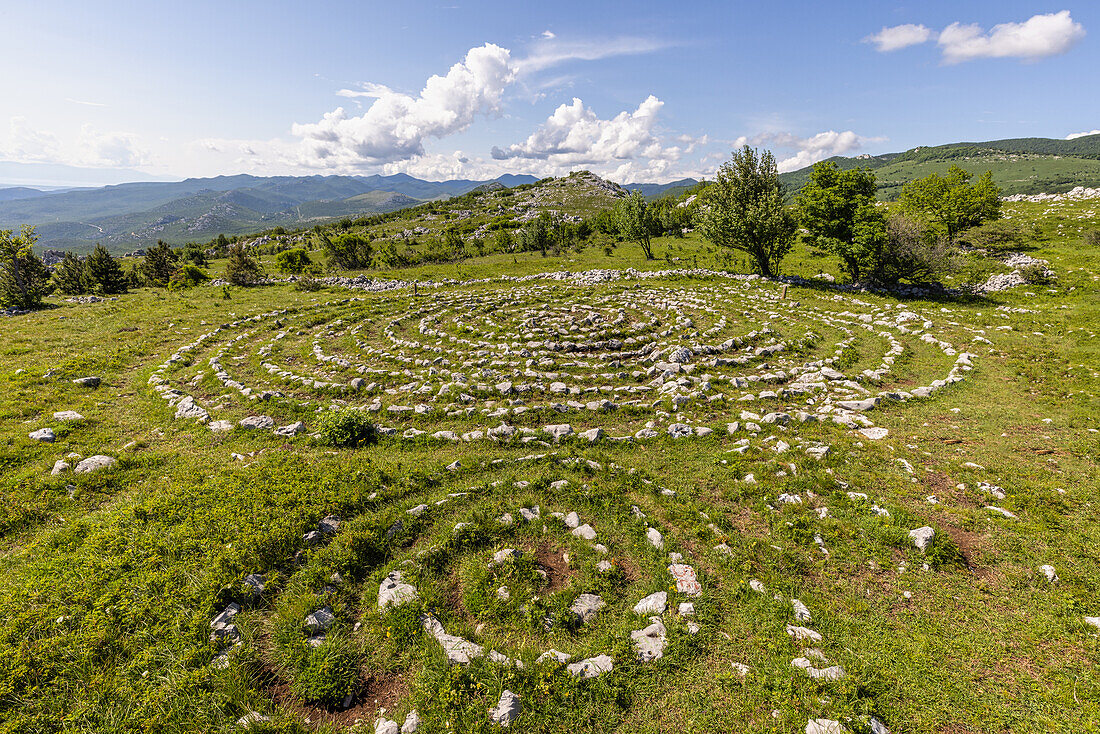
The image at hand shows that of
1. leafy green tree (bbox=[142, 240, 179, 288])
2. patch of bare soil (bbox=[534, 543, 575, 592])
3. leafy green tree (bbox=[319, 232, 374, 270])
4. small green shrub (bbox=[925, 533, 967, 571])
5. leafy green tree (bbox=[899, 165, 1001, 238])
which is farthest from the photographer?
leafy green tree (bbox=[319, 232, 374, 270])

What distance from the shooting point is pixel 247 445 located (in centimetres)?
1312

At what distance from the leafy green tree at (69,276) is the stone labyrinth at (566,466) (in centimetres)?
4229

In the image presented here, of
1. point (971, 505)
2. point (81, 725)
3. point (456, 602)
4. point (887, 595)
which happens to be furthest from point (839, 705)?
point (81, 725)

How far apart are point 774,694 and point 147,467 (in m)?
16.8

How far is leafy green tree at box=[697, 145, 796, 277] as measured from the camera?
107ft

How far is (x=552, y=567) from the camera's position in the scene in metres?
8.82

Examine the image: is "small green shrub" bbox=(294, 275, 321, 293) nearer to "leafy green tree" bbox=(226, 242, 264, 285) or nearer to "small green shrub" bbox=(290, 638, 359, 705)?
"leafy green tree" bbox=(226, 242, 264, 285)

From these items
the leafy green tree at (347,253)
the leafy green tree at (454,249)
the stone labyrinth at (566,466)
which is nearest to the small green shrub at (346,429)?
the stone labyrinth at (566,466)

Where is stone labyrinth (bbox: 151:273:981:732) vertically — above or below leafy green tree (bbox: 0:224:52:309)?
below

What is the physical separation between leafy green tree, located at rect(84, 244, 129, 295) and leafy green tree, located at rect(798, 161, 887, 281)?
258 feet

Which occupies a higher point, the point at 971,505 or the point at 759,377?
the point at 759,377

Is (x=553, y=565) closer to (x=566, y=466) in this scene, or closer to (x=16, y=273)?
(x=566, y=466)

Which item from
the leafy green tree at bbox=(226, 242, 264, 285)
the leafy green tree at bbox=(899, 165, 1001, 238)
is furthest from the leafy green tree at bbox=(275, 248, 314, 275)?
the leafy green tree at bbox=(899, 165, 1001, 238)

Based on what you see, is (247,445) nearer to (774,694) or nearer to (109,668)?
(109,668)
